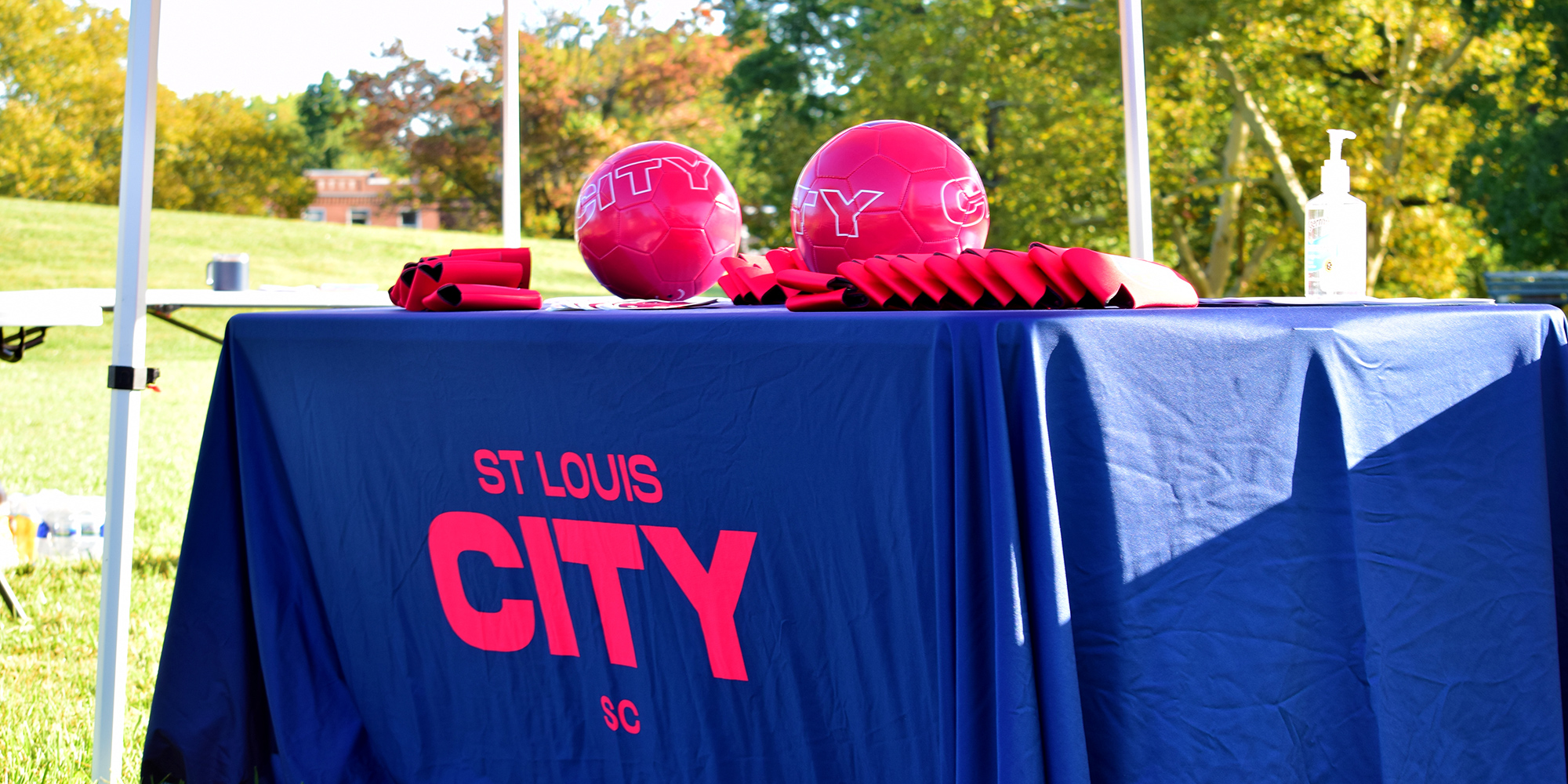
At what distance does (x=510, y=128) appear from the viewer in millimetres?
2762

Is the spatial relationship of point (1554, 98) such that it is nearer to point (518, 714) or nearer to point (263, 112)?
point (518, 714)

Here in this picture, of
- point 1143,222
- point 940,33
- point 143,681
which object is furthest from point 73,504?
point 940,33

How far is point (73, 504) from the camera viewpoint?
3.80 metres

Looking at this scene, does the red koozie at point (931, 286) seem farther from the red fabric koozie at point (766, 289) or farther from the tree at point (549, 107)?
the tree at point (549, 107)

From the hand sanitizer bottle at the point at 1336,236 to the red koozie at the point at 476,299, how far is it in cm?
Result: 115

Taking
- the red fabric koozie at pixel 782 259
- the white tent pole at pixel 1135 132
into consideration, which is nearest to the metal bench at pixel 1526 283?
the white tent pole at pixel 1135 132

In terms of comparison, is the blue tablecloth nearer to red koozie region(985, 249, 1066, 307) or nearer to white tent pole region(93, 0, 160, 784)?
red koozie region(985, 249, 1066, 307)

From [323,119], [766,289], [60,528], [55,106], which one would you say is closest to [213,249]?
[55,106]

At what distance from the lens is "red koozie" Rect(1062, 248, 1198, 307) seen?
124cm

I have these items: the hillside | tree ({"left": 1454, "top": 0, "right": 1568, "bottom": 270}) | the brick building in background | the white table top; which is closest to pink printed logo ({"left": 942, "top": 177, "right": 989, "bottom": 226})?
the white table top

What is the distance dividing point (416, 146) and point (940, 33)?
45.5 ft

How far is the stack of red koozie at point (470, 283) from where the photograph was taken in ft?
5.58

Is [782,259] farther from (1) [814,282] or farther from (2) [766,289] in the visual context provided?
(1) [814,282]

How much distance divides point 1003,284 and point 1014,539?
0.29 metres
